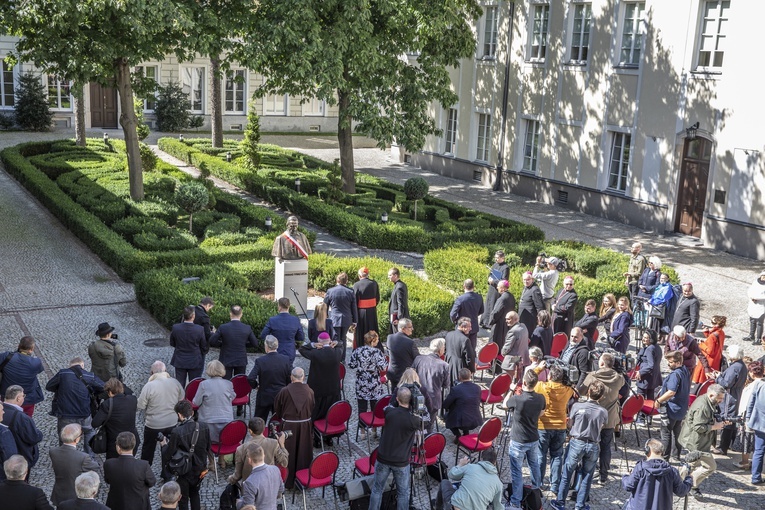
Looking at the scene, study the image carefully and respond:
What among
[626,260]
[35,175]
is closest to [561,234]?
[626,260]

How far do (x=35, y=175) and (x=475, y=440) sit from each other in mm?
20967

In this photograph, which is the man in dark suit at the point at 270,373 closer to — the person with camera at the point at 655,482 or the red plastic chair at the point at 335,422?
the red plastic chair at the point at 335,422

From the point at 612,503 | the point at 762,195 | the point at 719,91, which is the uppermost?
the point at 719,91

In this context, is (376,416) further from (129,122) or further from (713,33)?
(713,33)

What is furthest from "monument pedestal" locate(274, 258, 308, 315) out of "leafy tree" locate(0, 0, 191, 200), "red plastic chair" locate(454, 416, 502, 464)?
"leafy tree" locate(0, 0, 191, 200)

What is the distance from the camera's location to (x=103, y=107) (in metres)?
44.6

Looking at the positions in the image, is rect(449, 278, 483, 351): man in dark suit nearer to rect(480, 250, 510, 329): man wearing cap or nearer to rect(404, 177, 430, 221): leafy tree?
rect(480, 250, 510, 329): man wearing cap

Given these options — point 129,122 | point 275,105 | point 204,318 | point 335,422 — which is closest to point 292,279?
point 204,318

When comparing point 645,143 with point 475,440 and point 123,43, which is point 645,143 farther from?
point 475,440

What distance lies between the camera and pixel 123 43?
67.7ft

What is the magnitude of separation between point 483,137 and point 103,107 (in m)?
22.8

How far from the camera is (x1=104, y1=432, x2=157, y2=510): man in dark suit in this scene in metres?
7.81

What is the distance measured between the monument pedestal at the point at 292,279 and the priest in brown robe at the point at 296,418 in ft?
19.2

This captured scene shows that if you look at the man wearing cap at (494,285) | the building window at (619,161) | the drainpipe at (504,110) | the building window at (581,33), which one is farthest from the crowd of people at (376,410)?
the drainpipe at (504,110)
